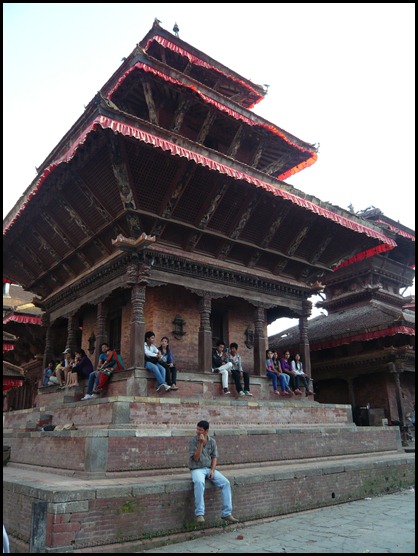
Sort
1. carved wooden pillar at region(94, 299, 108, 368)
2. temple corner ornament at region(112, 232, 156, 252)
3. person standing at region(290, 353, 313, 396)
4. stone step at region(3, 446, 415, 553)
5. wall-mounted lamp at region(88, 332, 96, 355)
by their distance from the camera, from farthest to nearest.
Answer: wall-mounted lamp at region(88, 332, 96, 355) → person standing at region(290, 353, 313, 396) → carved wooden pillar at region(94, 299, 108, 368) → temple corner ornament at region(112, 232, 156, 252) → stone step at region(3, 446, 415, 553)

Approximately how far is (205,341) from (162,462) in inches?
159

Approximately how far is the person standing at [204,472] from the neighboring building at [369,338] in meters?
11.1

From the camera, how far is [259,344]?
43.7 ft

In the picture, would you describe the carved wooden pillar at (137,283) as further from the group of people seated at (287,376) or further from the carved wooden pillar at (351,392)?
the carved wooden pillar at (351,392)

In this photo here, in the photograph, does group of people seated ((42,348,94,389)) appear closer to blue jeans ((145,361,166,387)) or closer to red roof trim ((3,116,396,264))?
blue jeans ((145,361,166,387))

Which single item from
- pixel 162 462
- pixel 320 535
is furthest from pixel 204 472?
pixel 320 535

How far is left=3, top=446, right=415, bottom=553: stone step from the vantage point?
19.4 feet

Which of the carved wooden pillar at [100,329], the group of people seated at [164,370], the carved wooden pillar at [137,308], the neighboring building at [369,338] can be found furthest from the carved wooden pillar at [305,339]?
the carved wooden pillar at [100,329]

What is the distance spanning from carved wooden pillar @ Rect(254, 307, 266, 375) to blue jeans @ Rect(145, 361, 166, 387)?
11.9ft

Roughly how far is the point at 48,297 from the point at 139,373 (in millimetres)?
7222

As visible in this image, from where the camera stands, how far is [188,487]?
7.17 metres

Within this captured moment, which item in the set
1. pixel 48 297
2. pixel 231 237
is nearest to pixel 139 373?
pixel 231 237

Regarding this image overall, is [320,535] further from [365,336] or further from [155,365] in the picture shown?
[365,336]

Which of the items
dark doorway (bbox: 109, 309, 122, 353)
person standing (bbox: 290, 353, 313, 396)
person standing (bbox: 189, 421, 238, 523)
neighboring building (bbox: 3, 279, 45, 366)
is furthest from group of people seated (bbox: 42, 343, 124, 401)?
neighboring building (bbox: 3, 279, 45, 366)
